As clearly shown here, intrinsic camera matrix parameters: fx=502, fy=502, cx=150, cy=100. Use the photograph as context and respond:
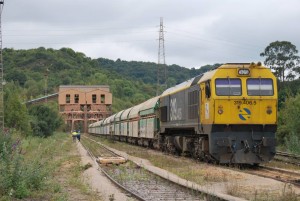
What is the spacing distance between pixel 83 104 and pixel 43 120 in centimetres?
7230

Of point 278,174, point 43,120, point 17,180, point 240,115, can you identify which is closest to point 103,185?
point 17,180

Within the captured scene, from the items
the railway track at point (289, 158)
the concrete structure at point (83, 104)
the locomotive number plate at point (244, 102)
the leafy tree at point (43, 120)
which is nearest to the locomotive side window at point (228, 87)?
the locomotive number plate at point (244, 102)

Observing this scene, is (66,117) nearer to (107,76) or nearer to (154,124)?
(107,76)

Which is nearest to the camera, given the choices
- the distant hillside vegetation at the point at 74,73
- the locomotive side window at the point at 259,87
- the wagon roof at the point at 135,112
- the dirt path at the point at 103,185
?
the dirt path at the point at 103,185

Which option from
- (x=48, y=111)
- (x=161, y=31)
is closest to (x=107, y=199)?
(x=161, y=31)

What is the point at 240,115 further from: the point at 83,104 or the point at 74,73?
the point at 74,73

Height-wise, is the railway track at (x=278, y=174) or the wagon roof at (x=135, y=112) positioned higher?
the wagon roof at (x=135, y=112)

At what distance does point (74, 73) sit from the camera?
584 ft

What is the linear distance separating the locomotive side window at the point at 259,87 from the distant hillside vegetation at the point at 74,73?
129 metres

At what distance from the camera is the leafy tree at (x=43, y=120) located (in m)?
73.2

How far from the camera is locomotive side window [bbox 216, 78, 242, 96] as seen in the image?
1998cm

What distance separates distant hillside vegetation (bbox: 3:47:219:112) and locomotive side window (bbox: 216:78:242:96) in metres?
129

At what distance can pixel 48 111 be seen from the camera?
254ft

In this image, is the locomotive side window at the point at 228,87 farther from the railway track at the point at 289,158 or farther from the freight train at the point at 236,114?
the railway track at the point at 289,158
